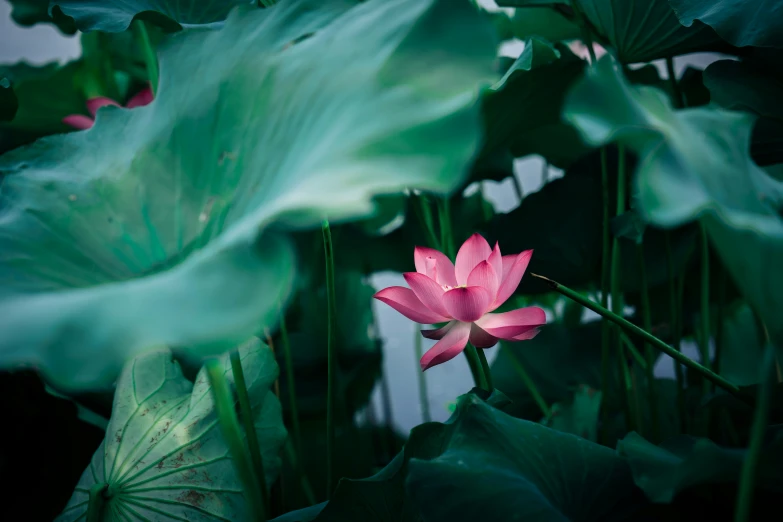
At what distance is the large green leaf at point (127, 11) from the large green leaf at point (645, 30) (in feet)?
1.16

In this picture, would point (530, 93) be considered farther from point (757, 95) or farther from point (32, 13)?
point (32, 13)

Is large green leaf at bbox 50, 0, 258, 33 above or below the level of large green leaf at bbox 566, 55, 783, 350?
above

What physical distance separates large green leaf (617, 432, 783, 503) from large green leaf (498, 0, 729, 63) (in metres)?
0.40

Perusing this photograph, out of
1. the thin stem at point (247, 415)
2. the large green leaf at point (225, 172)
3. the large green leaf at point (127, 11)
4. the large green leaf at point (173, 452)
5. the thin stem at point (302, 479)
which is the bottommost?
the thin stem at point (302, 479)

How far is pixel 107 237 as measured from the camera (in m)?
0.37

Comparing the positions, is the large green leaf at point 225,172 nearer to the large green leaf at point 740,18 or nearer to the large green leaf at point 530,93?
the large green leaf at point 530,93

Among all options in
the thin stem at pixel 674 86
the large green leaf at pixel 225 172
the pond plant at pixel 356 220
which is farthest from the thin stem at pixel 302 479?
the thin stem at pixel 674 86

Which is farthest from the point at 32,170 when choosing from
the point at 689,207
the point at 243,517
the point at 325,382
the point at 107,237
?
the point at 325,382

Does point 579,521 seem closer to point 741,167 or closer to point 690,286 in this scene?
point 741,167

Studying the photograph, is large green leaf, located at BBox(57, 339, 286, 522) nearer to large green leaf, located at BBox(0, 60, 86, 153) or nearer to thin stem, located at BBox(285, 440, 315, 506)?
thin stem, located at BBox(285, 440, 315, 506)

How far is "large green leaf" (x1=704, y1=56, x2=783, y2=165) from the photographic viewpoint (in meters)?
0.52

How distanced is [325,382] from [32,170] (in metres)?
0.60

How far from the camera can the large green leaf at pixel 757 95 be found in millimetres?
520

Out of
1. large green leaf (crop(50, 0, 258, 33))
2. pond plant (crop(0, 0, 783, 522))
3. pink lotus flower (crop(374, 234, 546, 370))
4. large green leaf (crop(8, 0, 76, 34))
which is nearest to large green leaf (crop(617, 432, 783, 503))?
pond plant (crop(0, 0, 783, 522))
